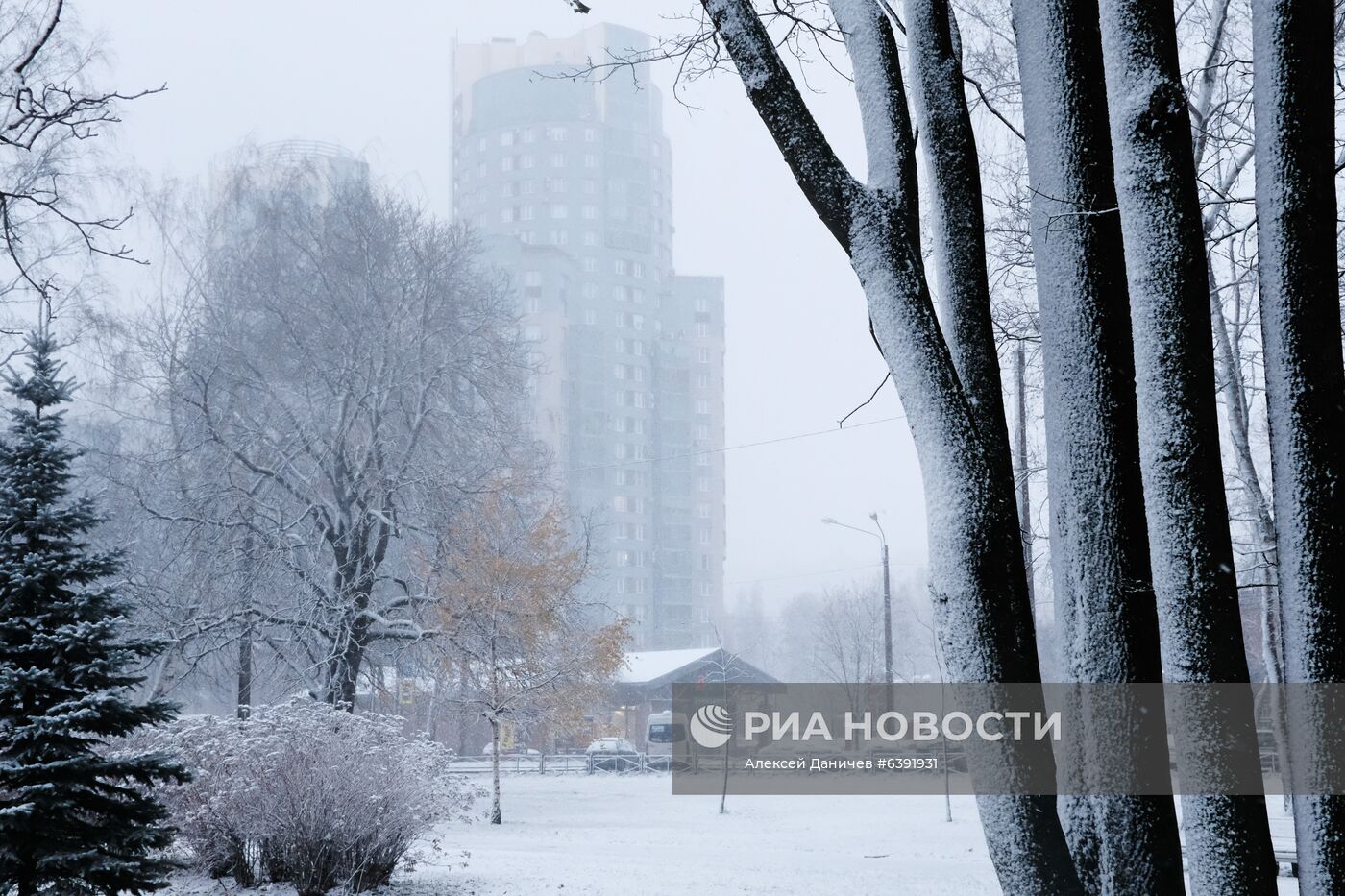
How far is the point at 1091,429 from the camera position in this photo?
3094 millimetres

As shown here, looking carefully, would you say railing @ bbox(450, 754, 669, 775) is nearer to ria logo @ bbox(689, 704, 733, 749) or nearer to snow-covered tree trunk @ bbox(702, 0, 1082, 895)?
ria logo @ bbox(689, 704, 733, 749)

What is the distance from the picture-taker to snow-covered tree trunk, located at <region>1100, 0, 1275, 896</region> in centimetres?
290

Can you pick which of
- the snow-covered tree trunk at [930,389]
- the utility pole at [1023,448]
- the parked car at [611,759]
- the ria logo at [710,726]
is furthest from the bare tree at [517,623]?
the snow-covered tree trunk at [930,389]

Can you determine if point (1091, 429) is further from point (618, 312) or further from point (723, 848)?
point (618, 312)

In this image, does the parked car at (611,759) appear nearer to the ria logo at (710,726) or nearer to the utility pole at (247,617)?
the ria logo at (710,726)

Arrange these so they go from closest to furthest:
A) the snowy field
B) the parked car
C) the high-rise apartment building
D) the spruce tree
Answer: the spruce tree, the snowy field, the parked car, the high-rise apartment building

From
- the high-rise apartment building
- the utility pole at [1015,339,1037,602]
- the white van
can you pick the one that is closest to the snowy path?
the utility pole at [1015,339,1037,602]

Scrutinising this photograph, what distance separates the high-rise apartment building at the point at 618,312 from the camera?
305 ft

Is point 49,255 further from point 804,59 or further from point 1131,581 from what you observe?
point 1131,581

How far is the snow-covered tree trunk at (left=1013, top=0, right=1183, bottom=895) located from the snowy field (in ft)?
28.0

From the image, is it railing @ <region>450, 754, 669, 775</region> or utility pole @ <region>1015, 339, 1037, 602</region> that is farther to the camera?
railing @ <region>450, 754, 669, 775</region>

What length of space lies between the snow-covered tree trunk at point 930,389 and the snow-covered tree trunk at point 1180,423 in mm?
346

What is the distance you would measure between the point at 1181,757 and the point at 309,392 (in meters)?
19.5

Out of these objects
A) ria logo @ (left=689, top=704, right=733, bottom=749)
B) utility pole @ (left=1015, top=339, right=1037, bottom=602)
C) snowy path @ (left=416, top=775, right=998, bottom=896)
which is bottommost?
A: snowy path @ (left=416, top=775, right=998, bottom=896)
